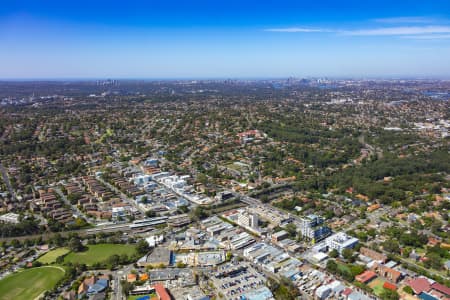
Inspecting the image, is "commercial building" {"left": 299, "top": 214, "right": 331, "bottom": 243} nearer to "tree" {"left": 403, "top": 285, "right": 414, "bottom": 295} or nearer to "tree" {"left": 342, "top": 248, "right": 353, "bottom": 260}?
"tree" {"left": 342, "top": 248, "right": 353, "bottom": 260}

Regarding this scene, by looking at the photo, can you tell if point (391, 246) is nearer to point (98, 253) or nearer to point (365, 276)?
point (365, 276)

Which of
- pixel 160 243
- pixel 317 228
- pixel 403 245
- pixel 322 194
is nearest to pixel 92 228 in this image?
pixel 160 243

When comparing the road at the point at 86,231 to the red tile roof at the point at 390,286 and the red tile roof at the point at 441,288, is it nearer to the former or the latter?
the red tile roof at the point at 390,286

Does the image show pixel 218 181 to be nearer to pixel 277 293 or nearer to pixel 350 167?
pixel 350 167

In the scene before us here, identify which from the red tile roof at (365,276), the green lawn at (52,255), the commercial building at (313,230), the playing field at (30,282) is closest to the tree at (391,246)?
the red tile roof at (365,276)

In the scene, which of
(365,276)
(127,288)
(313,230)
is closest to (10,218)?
(127,288)

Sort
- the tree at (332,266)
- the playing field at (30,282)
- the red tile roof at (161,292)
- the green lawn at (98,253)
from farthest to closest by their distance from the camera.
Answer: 1. the green lawn at (98,253)
2. the tree at (332,266)
3. the playing field at (30,282)
4. the red tile roof at (161,292)

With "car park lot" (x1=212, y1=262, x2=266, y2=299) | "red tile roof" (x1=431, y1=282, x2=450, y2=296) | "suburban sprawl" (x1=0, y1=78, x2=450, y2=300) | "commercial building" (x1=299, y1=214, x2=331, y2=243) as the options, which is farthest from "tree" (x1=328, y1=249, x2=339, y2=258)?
"red tile roof" (x1=431, y1=282, x2=450, y2=296)
